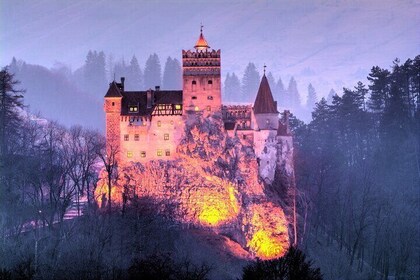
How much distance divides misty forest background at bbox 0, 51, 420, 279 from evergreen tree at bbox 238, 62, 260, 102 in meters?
22.9

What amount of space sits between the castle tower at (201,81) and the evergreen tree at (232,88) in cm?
6253

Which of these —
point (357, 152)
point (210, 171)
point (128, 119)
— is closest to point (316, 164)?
point (357, 152)

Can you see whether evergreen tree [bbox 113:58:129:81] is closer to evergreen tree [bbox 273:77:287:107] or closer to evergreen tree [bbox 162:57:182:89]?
evergreen tree [bbox 162:57:182:89]

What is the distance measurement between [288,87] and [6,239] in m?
97.7

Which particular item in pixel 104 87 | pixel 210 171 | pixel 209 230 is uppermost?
pixel 104 87

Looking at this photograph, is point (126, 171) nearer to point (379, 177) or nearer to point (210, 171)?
point (210, 171)

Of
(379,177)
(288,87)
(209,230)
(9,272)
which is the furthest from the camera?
(288,87)

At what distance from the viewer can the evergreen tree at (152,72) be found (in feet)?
403

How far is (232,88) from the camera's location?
13225 centimetres

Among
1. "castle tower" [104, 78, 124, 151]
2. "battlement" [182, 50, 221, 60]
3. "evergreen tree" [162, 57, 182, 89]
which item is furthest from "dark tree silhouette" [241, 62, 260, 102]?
"castle tower" [104, 78, 124, 151]

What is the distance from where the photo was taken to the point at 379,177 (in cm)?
7988

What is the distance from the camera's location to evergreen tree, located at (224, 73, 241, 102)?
131250 mm

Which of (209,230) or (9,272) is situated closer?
(9,272)

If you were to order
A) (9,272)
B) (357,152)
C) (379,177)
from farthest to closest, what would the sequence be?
1. (357,152)
2. (379,177)
3. (9,272)
